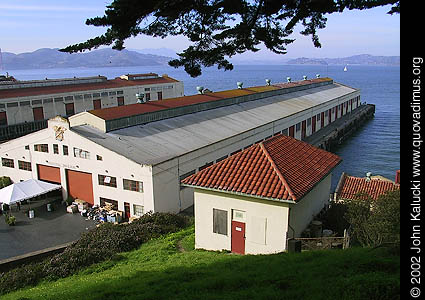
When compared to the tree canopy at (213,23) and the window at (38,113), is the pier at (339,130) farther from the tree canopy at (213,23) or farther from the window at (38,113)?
the tree canopy at (213,23)

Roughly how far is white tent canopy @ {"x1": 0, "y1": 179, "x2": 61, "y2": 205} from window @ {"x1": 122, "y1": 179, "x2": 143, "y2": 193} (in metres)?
6.03

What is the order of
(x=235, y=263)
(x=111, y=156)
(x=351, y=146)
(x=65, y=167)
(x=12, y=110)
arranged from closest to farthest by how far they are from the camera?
(x=235, y=263) < (x=111, y=156) < (x=65, y=167) < (x=12, y=110) < (x=351, y=146)

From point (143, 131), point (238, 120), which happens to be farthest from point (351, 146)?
point (143, 131)

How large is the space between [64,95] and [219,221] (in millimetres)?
36980

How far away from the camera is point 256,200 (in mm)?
15508

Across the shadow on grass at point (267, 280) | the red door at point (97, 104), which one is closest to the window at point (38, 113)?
the red door at point (97, 104)

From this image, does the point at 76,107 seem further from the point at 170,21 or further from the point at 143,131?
the point at 170,21

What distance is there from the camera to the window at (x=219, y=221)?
16.3 meters

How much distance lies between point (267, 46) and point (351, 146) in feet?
151

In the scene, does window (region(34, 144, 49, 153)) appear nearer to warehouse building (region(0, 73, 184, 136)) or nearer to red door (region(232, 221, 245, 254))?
warehouse building (region(0, 73, 184, 136))

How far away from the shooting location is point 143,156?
78.7 feet

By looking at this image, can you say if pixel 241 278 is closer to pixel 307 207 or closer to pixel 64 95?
pixel 307 207

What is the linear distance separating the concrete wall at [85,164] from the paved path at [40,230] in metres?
2.00
